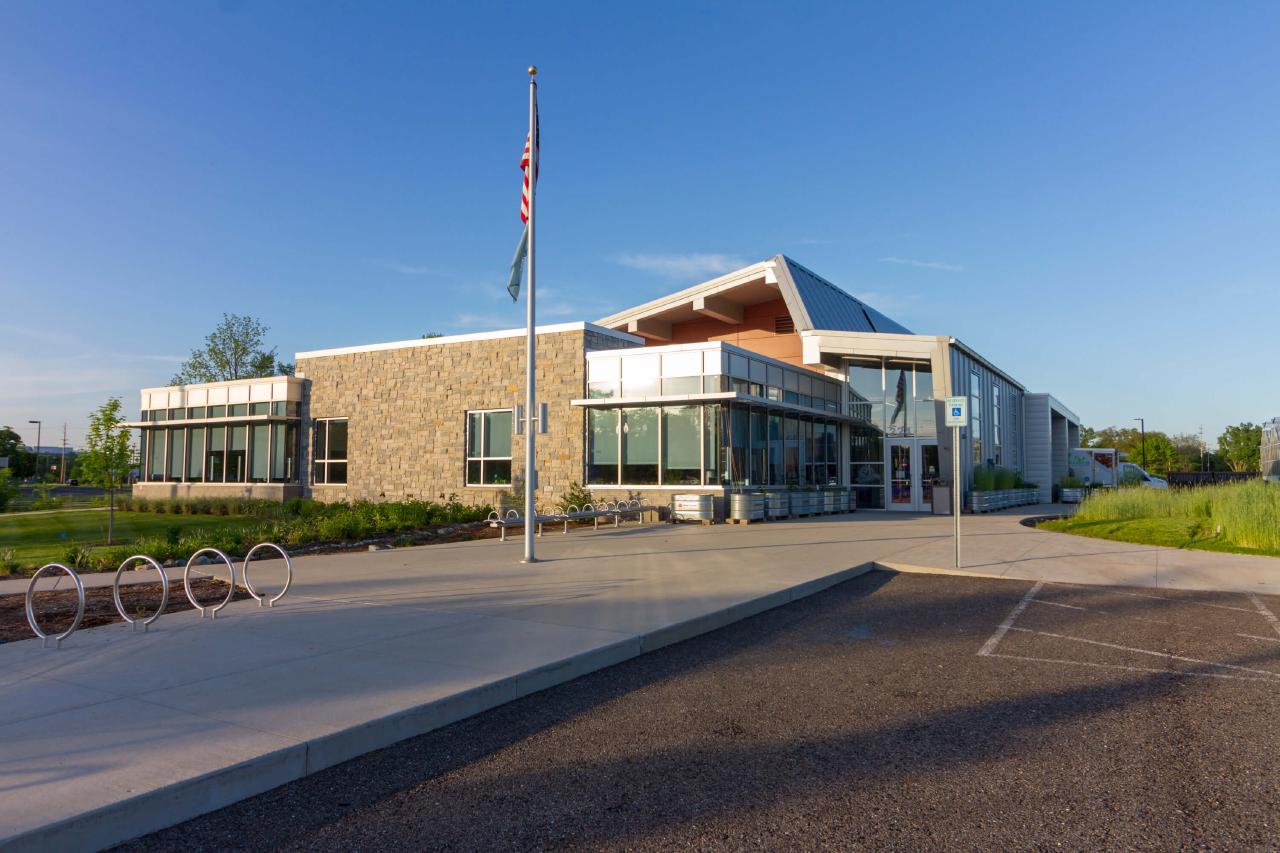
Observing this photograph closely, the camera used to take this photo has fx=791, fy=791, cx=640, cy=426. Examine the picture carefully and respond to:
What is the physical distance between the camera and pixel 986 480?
2938cm

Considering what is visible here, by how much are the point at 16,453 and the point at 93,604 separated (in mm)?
63244

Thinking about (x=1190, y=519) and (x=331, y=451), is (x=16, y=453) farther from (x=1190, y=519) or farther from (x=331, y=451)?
(x=1190, y=519)

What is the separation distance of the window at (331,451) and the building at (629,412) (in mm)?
75

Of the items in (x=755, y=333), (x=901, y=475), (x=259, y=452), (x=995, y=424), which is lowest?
(x=901, y=475)

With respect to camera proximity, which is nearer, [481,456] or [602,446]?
[602,446]

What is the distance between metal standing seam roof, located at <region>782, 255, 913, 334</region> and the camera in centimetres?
2866

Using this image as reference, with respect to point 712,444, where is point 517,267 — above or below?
above

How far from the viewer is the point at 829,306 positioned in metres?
31.4

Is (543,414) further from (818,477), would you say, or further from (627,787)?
(818,477)

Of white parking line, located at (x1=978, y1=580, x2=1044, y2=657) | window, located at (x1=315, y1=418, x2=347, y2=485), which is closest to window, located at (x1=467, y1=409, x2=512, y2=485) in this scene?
window, located at (x1=315, y1=418, x2=347, y2=485)

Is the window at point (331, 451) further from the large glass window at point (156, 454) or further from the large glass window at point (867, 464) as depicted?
the large glass window at point (867, 464)

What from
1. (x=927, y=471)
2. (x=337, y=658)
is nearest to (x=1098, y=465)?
(x=927, y=471)

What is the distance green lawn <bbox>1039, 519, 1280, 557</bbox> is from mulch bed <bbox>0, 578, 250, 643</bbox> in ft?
57.3

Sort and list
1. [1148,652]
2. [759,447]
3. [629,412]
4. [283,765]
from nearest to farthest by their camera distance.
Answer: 1. [283,765]
2. [1148,652]
3. [629,412]
4. [759,447]
